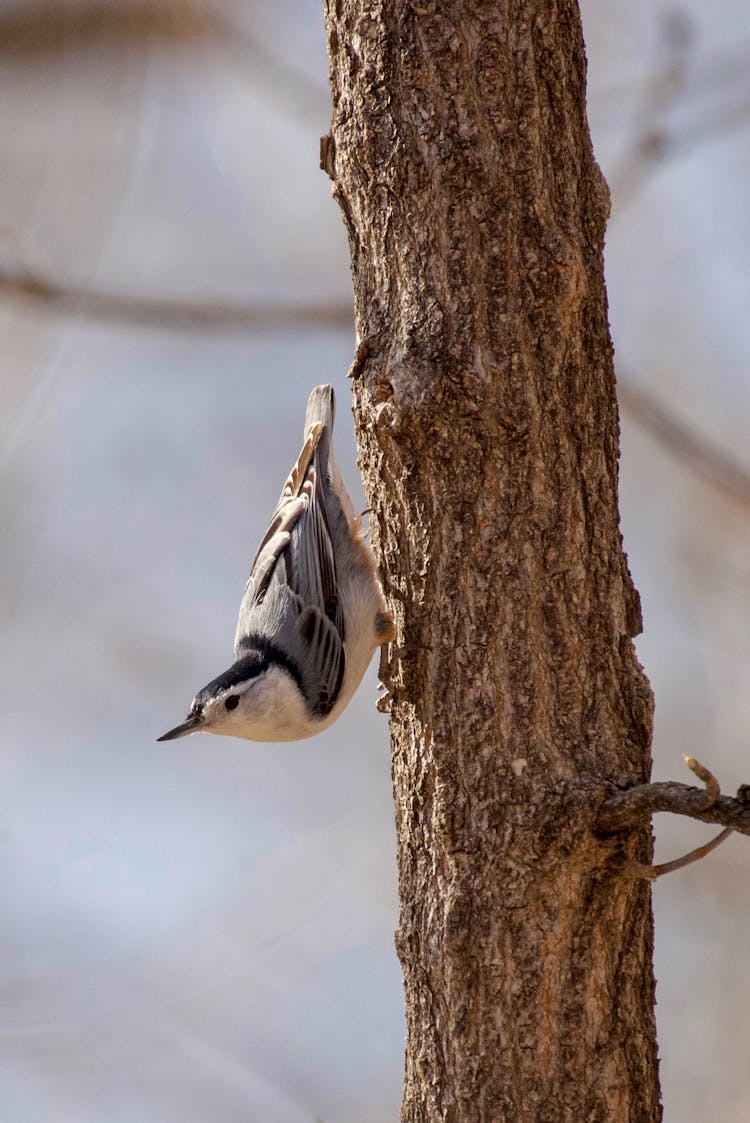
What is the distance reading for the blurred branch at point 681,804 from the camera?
1561mm

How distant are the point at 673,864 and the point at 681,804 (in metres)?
0.09

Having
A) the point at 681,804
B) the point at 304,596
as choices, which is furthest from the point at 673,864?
the point at 304,596

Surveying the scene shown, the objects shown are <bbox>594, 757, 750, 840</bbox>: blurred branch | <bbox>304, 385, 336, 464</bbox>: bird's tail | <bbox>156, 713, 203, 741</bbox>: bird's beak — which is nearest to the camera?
<bbox>594, 757, 750, 840</bbox>: blurred branch

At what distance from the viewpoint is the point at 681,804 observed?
1.62 metres

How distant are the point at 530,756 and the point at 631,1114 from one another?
1.96 feet

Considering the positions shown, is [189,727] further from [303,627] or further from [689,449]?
[689,449]

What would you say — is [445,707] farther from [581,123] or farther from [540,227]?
[581,123]

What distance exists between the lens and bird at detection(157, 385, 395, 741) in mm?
2875

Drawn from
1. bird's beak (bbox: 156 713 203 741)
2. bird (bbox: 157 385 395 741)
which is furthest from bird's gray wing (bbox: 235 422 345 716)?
bird's beak (bbox: 156 713 203 741)

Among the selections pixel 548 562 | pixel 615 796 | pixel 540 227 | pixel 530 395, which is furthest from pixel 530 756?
pixel 540 227

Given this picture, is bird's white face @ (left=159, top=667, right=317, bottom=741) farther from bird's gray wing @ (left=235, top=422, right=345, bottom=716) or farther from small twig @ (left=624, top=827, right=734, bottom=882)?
small twig @ (left=624, top=827, right=734, bottom=882)

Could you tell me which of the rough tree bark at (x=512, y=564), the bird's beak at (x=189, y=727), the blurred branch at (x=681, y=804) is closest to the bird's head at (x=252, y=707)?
the bird's beak at (x=189, y=727)

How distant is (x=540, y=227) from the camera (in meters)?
1.87

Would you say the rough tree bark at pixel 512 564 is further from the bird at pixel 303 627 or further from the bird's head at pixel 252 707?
the bird's head at pixel 252 707
